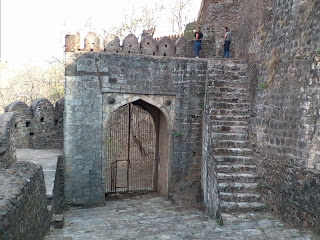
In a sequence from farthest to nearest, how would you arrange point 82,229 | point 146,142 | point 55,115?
point 146,142, point 55,115, point 82,229

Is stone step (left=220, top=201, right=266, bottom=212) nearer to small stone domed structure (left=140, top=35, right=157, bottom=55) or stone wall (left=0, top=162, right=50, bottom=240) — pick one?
stone wall (left=0, top=162, right=50, bottom=240)

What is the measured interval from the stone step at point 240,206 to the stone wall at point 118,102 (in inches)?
103

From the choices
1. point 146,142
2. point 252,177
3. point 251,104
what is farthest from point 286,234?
point 146,142

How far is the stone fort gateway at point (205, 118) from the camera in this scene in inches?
187

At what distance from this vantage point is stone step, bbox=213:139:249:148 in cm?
646

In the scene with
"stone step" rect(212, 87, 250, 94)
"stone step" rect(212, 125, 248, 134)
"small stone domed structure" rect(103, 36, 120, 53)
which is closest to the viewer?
"stone step" rect(212, 125, 248, 134)

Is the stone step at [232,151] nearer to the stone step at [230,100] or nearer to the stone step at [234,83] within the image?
the stone step at [230,100]

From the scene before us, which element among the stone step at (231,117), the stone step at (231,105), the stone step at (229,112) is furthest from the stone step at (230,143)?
the stone step at (231,105)

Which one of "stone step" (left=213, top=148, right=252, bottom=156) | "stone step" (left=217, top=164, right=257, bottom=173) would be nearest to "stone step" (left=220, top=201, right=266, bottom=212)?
"stone step" (left=217, top=164, right=257, bottom=173)

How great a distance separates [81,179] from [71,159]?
575 mm

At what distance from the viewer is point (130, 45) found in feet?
25.6

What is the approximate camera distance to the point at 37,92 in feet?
67.6

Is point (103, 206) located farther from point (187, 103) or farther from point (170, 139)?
point (187, 103)

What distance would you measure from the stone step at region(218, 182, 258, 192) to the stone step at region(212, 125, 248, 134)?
1.27 metres
